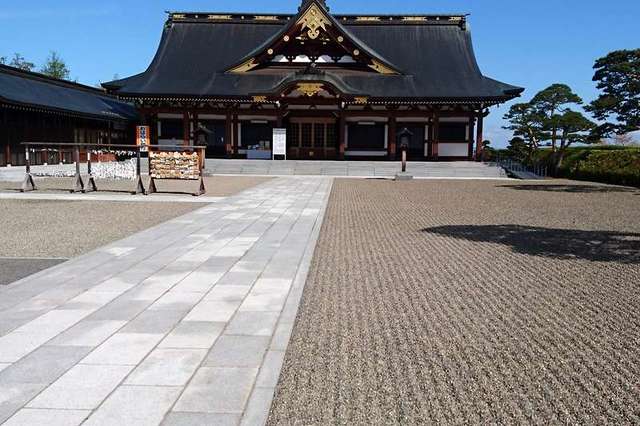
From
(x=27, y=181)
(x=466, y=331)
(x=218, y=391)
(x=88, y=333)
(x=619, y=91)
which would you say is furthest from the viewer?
(x=619, y=91)

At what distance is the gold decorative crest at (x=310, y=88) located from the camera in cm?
2639

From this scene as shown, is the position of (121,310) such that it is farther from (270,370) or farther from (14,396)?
(270,370)

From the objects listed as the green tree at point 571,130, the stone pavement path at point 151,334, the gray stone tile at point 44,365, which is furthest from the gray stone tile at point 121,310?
the green tree at point 571,130

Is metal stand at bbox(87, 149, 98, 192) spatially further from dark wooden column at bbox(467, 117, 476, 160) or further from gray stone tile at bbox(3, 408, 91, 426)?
dark wooden column at bbox(467, 117, 476, 160)

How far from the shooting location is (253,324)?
429cm

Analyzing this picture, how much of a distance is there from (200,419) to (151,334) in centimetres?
144

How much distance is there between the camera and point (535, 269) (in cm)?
646

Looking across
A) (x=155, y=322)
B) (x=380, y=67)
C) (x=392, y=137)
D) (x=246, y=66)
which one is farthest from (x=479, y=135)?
(x=155, y=322)

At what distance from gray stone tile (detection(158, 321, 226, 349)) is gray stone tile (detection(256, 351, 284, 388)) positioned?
51 centimetres

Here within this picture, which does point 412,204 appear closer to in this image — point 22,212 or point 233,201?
point 233,201

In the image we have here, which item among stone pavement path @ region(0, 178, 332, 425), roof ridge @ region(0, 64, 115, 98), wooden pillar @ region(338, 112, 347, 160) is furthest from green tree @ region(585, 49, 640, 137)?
roof ridge @ region(0, 64, 115, 98)

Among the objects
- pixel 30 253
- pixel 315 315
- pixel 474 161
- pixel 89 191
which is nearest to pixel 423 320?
pixel 315 315

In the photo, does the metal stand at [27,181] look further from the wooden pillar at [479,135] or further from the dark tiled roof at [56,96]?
the wooden pillar at [479,135]

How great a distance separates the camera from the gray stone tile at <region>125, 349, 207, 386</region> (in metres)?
3.21
